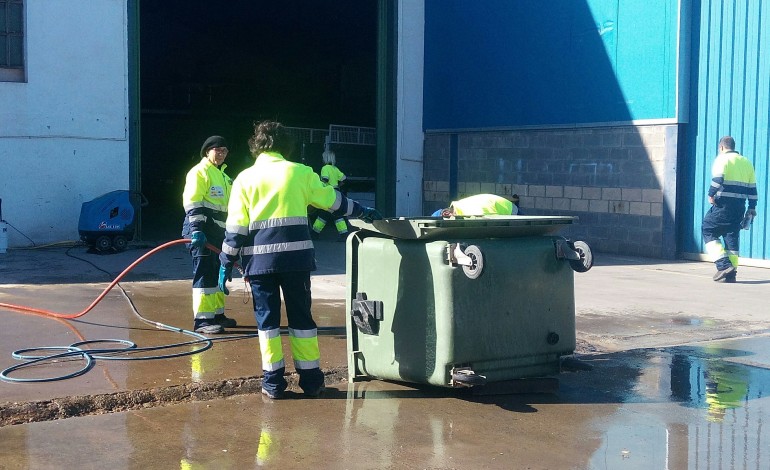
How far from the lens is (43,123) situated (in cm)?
1431

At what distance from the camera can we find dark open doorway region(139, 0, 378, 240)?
24016 mm

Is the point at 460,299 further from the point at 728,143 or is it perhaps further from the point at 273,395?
the point at 728,143

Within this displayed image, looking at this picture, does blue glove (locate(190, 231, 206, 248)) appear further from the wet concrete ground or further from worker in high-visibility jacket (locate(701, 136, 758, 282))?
worker in high-visibility jacket (locate(701, 136, 758, 282))

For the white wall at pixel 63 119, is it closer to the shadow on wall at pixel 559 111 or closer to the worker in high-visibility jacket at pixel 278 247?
the shadow on wall at pixel 559 111

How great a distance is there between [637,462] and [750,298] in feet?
21.2

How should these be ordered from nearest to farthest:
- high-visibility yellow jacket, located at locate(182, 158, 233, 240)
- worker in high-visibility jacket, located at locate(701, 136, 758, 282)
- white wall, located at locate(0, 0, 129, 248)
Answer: high-visibility yellow jacket, located at locate(182, 158, 233, 240)
worker in high-visibility jacket, located at locate(701, 136, 758, 282)
white wall, located at locate(0, 0, 129, 248)

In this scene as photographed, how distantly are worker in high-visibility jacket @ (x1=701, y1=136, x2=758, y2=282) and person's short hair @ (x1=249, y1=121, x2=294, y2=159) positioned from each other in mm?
7629

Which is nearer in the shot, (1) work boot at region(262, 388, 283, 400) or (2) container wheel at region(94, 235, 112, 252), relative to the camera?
(1) work boot at region(262, 388, 283, 400)

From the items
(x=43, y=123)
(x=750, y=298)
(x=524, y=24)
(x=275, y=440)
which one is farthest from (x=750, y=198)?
(x=43, y=123)

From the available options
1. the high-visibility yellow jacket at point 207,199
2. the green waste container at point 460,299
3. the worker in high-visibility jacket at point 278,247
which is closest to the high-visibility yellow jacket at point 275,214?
the worker in high-visibility jacket at point 278,247

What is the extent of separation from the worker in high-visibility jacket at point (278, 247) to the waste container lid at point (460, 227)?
0.50ft

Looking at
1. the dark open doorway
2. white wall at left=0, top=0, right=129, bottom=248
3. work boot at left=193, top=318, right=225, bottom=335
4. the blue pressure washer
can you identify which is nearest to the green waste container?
work boot at left=193, top=318, right=225, bottom=335

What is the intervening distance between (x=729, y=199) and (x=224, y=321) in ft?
24.0

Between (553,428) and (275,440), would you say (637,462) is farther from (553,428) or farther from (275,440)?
(275,440)
